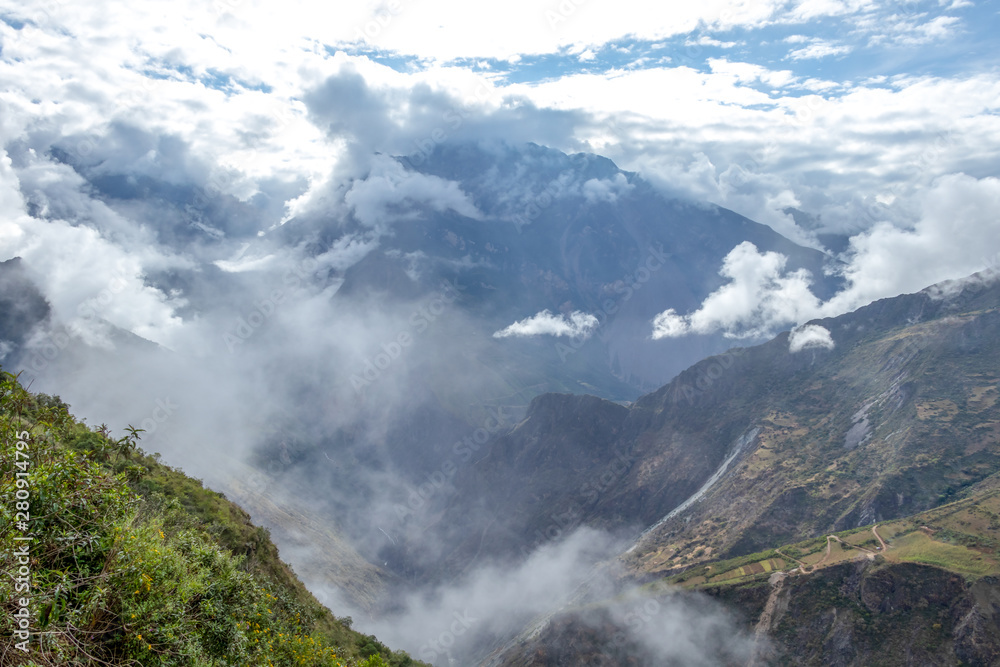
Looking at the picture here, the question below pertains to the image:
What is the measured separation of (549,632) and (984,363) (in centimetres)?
16322

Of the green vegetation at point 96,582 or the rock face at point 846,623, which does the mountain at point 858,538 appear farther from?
the green vegetation at point 96,582

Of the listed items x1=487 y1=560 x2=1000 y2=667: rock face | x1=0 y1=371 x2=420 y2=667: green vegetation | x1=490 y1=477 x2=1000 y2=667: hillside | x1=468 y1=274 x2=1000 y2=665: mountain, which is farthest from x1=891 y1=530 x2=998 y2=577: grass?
x1=0 y1=371 x2=420 y2=667: green vegetation

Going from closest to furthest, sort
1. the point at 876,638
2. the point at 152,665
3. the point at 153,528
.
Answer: the point at 152,665
the point at 153,528
the point at 876,638

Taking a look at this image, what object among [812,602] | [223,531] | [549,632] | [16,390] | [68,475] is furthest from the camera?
[549,632]

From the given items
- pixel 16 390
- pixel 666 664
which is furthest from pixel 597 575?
pixel 16 390

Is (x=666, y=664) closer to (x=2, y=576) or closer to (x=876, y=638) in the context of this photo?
(x=876, y=638)

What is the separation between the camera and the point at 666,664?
109312 mm

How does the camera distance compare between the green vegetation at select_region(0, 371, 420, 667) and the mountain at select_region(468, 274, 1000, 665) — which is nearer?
the green vegetation at select_region(0, 371, 420, 667)

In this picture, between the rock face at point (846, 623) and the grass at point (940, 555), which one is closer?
the rock face at point (846, 623)

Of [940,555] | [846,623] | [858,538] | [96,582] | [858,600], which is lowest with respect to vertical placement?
[846,623]

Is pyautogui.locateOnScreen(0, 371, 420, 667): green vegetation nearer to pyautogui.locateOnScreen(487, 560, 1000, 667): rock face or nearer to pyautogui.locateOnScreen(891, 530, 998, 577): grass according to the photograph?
pyautogui.locateOnScreen(487, 560, 1000, 667): rock face

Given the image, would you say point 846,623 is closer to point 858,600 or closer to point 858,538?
point 858,600

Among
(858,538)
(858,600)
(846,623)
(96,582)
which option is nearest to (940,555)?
(858,600)

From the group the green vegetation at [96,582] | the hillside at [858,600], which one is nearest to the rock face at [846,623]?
the hillside at [858,600]
